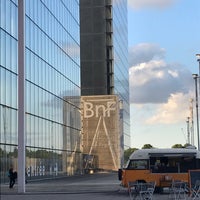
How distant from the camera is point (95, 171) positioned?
274ft

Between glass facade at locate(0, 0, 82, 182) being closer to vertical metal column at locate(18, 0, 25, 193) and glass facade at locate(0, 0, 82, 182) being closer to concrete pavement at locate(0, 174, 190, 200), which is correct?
concrete pavement at locate(0, 174, 190, 200)

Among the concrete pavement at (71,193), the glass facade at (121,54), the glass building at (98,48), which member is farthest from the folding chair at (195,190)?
the glass facade at (121,54)

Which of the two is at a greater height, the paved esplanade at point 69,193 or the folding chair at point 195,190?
the folding chair at point 195,190

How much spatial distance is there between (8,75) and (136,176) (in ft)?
49.8

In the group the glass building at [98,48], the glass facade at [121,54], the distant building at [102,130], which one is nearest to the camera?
the distant building at [102,130]

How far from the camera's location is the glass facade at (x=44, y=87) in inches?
1486

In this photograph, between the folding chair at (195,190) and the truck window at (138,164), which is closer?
the folding chair at (195,190)

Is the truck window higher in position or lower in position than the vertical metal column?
lower

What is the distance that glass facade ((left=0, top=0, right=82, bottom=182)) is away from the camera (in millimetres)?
37750

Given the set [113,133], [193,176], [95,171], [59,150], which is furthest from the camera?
[113,133]

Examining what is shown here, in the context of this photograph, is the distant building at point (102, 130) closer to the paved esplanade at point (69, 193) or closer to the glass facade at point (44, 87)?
the glass facade at point (44, 87)

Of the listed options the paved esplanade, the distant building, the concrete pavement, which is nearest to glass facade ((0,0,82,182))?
the paved esplanade

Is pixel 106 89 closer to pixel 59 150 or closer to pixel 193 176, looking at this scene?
pixel 59 150

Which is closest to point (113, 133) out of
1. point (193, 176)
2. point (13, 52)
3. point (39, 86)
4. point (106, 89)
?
point (106, 89)
